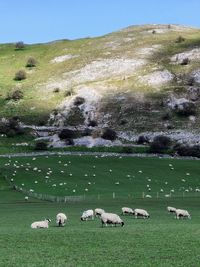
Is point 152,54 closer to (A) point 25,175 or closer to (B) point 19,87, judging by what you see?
(B) point 19,87

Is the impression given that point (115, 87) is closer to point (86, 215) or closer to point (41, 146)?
point (41, 146)

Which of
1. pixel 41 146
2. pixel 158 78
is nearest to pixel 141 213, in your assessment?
pixel 41 146

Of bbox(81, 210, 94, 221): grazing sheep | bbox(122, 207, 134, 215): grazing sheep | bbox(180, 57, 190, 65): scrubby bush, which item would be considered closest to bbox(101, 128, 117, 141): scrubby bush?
bbox(180, 57, 190, 65): scrubby bush

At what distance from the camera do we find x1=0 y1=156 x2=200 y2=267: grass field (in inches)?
1067

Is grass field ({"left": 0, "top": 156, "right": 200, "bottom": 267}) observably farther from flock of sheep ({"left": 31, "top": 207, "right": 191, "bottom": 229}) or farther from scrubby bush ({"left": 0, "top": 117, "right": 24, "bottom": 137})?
scrubby bush ({"left": 0, "top": 117, "right": 24, "bottom": 137})

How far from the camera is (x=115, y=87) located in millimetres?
158125

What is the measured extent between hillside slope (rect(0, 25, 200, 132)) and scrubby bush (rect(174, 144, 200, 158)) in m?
14.4

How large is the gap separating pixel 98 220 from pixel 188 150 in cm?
7357

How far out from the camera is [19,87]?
169 meters

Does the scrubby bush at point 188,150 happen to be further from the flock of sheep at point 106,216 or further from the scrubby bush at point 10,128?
the flock of sheep at point 106,216

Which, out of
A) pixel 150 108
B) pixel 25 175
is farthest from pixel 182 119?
pixel 25 175

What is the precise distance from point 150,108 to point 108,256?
397 feet

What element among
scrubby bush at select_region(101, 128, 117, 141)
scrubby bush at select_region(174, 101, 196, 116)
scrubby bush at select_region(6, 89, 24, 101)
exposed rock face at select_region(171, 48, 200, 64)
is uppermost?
exposed rock face at select_region(171, 48, 200, 64)

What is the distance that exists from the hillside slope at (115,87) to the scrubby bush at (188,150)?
47.2 feet
